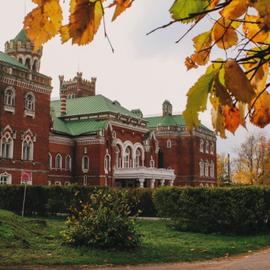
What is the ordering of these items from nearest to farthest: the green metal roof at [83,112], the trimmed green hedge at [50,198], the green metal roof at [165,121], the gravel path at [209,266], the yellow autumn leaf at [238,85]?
the yellow autumn leaf at [238,85]
the gravel path at [209,266]
the trimmed green hedge at [50,198]
the green metal roof at [83,112]
the green metal roof at [165,121]

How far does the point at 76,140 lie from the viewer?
42.9 metres

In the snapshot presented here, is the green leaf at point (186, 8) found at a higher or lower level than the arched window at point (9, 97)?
lower

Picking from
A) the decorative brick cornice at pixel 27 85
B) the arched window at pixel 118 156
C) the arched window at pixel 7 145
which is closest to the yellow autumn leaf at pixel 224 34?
the decorative brick cornice at pixel 27 85

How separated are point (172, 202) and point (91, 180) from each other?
983 inches

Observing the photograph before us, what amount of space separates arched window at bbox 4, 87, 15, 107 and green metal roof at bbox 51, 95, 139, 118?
37.6 feet

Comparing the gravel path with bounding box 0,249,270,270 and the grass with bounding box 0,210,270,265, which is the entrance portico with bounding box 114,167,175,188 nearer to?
the grass with bounding box 0,210,270,265

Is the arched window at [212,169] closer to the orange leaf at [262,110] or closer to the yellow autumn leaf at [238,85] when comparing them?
the orange leaf at [262,110]

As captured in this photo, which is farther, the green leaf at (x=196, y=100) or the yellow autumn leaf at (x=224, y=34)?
the yellow autumn leaf at (x=224, y=34)

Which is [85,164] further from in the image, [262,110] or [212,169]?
[262,110]

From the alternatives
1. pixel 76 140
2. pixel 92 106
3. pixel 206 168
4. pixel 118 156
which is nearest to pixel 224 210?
pixel 76 140

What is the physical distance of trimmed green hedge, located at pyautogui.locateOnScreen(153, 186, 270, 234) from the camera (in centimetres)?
1571

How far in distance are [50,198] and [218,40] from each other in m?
22.4

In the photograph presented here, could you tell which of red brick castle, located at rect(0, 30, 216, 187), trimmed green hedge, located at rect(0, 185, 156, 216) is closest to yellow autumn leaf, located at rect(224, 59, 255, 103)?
trimmed green hedge, located at rect(0, 185, 156, 216)

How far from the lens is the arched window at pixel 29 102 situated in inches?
1407
